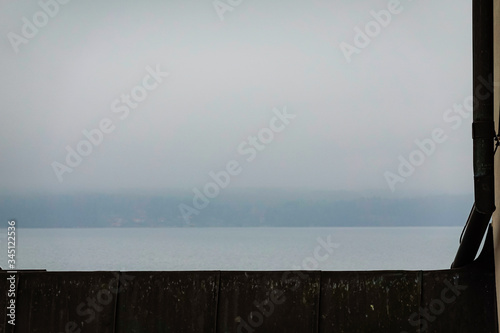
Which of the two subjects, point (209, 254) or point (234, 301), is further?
point (209, 254)

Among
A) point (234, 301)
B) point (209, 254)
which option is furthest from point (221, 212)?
point (234, 301)

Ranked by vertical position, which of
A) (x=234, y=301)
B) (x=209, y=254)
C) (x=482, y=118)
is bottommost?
(x=234, y=301)

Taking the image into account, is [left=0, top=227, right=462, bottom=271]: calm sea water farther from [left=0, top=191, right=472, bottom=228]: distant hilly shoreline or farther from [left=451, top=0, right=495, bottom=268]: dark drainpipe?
[left=451, top=0, right=495, bottom=268]: dark drainpipe

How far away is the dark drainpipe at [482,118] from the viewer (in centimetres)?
195

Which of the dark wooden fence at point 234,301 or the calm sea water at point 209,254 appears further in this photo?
the calm sea water at point 209,254

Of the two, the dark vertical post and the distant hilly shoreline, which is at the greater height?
the distant hilly shoreline

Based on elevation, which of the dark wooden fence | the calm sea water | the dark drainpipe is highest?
the calm sea water

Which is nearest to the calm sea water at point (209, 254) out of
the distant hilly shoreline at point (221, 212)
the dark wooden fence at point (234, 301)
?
the distant hilly shoreline at point (221, 212)

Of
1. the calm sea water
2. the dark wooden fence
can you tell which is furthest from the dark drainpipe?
the calm sea water

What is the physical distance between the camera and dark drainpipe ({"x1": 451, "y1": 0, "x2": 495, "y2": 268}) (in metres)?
1.95

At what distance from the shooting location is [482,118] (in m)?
1.97

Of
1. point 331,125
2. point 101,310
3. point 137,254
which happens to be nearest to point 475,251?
point 101,310

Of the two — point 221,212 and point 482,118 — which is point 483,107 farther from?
point 221,212

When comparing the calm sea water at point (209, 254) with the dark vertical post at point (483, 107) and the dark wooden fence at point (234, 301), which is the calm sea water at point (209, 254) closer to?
the dark wooden fence at point (234, 301)
